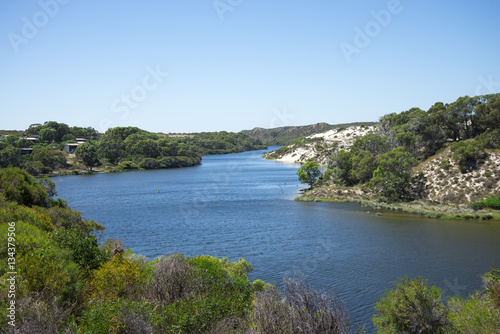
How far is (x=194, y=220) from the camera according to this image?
59.3m

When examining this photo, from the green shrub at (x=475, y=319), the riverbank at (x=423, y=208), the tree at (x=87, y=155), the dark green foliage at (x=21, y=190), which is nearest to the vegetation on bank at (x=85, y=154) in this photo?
the tree at (x=87, y=155)

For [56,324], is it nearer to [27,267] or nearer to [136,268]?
[27,267]

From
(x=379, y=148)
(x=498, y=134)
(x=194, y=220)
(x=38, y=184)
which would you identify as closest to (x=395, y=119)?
(x=379, y=148)

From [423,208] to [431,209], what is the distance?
1301mm

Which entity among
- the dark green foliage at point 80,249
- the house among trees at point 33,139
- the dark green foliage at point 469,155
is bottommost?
the dark green foliage at point 80,249

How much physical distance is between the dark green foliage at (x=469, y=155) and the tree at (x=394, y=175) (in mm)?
8306

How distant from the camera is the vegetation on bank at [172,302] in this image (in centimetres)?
1328

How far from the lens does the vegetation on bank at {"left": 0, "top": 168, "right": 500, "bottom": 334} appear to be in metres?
13.3

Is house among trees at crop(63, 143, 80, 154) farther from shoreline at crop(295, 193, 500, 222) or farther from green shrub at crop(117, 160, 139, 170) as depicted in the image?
shoreline at crop(295, 193, 500, 222)

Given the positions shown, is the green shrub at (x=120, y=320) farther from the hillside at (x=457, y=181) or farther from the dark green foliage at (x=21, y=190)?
the hillside at (x=457, y=181)

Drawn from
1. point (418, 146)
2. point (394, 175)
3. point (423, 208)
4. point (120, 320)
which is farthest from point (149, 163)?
point (120, 320)

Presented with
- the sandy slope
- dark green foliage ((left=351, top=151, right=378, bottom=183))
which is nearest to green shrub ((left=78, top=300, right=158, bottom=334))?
dark green foliage ((left=351, top=151, right=378, bottom=183))

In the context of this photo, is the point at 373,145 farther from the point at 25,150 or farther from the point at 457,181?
the point at 25,150

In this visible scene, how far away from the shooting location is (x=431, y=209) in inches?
2418
